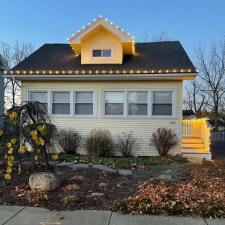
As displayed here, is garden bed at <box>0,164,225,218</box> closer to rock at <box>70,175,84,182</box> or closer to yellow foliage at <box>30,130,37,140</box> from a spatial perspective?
rock at <box>70,175,84,182</box>

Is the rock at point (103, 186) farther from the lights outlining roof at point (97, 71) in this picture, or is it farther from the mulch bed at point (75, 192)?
the lights outlining roof at point (97, 71)

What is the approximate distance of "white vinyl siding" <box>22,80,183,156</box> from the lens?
1359 centimetres

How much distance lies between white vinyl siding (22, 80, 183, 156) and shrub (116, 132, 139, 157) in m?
0.17

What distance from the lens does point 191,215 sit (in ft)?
18.4

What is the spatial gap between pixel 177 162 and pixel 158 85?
321 centimetres

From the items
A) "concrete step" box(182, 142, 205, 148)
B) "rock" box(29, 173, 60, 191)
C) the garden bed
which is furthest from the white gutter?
"rock" box(29, 173, 60, 191)

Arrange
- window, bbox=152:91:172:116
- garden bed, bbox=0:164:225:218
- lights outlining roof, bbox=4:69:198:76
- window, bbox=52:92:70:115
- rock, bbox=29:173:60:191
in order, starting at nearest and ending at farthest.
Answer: garden bed, bbox=0:164:225:218 → rock, bbox=29:173:60:191 → lights outlining roof, bbox=4:69:198:76 → window, bbox=152:91:172:116 → window, bbox=52:92:70:115

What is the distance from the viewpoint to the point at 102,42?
49.2 ft

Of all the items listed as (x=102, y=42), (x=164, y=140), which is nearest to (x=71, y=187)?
(x=164, y=140)

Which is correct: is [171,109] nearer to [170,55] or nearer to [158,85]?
[158,85]

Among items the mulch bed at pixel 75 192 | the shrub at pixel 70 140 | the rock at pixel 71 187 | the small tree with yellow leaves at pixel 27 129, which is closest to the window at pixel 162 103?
the shrub at pixel 70 140

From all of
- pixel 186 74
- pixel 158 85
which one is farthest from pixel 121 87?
pixel 186 74

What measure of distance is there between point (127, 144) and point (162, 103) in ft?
7.07

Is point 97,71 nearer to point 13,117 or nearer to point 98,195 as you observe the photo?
point 13,117
